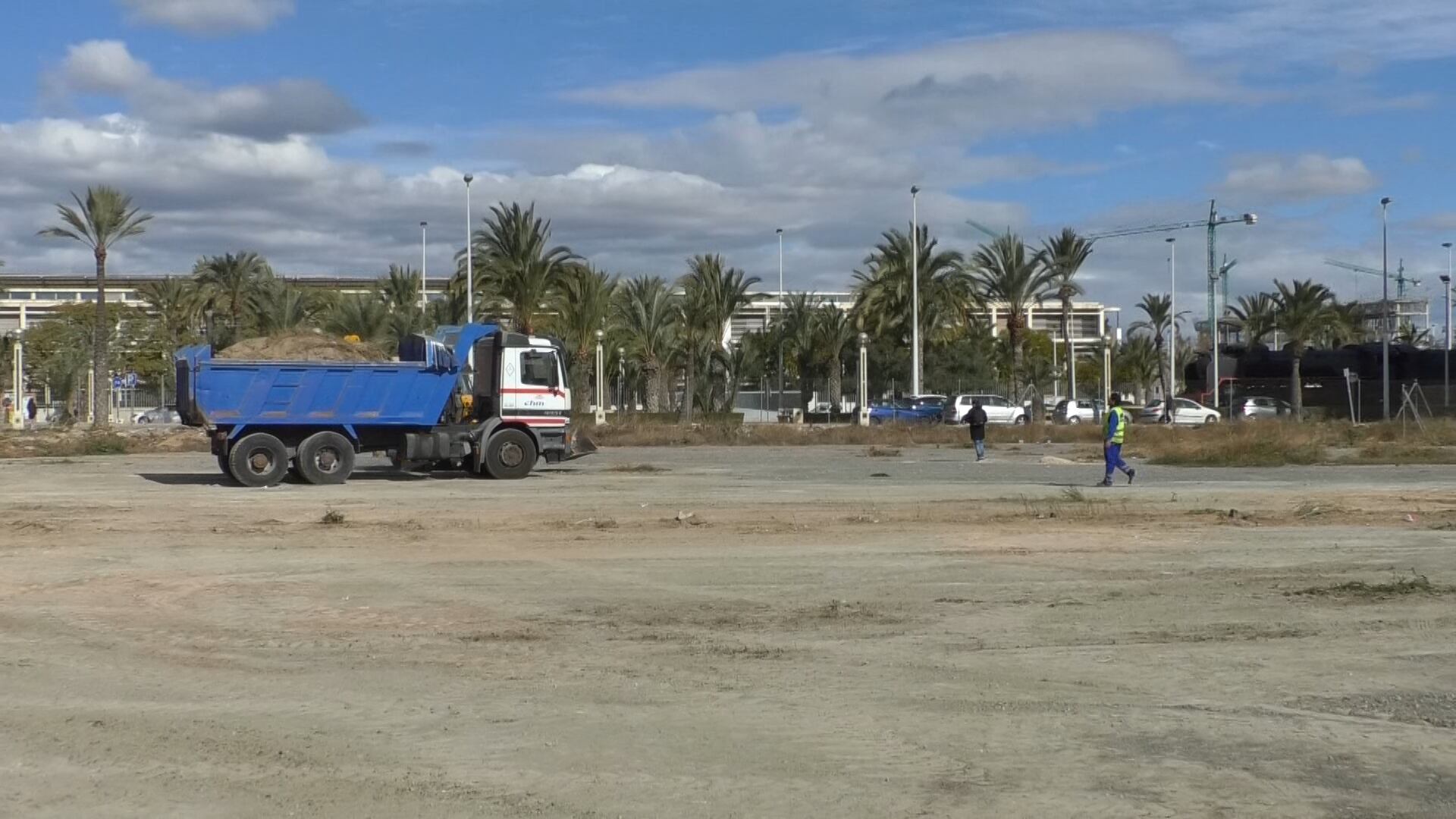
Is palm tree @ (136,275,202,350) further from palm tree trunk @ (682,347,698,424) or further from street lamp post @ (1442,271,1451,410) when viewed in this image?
street lamp post @ (1442,271,1451,410)

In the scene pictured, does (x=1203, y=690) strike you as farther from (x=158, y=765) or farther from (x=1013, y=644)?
(x=158, y=765)

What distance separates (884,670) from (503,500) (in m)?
14.0

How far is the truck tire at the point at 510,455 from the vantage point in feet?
91.0

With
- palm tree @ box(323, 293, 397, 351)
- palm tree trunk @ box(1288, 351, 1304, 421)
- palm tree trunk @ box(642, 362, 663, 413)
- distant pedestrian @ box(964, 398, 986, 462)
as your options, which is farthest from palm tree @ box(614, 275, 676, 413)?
distant pedestrian @ box(964, 398, 986, 462)

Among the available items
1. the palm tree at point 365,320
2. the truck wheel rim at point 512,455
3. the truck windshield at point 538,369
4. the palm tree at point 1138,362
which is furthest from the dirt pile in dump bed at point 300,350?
the palm tree at point 1138,362

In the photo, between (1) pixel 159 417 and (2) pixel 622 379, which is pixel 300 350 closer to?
(2) pixel 622 379

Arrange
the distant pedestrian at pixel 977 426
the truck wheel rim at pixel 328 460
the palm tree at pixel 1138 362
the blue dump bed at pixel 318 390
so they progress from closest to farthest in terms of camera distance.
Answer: the blue dump bed at pixel 318 390, the truck wheel rim at pixel 328 460, the distant pedestrian at pixel 977 426, the palm tree at pixel 1138 362

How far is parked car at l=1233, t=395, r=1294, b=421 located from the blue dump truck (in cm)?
4202

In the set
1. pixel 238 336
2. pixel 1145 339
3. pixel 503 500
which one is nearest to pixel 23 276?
pixel 238 336

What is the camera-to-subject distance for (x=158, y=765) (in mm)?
6980

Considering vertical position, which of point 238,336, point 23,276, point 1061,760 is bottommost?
point 1061,760

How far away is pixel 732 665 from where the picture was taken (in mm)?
9570

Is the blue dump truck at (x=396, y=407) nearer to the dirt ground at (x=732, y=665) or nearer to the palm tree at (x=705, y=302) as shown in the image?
the dirt ground at (x=732, y=665)

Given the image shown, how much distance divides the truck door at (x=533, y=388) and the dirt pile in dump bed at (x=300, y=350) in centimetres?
233
